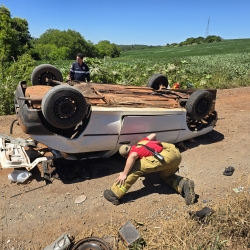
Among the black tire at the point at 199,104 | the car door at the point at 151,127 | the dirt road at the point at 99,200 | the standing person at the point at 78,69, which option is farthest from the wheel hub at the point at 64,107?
the standing person at the point at 78,69

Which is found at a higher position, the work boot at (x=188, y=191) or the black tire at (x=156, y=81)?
the black tire at (x=156, y=81)

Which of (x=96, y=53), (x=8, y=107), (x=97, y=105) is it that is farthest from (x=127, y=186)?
(x=96, y=53)

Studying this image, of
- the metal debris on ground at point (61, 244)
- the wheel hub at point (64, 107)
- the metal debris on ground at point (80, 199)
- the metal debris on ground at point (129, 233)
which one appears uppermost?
the wheel hub at point (64, 107)

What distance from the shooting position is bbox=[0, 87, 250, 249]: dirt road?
3.41 meters

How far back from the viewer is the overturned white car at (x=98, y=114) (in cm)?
389

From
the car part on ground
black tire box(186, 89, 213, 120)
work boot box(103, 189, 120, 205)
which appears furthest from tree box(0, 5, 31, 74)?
the car part on ground

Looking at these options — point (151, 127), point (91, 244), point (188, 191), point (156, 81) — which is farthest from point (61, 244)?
point (156, 81)

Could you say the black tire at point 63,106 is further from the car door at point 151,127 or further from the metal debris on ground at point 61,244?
the metal debris on ground at point 61,244

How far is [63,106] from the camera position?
152 inches

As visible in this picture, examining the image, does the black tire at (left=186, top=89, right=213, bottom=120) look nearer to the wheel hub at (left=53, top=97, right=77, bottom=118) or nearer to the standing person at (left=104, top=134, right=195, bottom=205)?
the standing person at (left=104, top=134, right=195, bottom=205)

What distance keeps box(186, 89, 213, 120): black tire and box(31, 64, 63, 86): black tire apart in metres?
2.86

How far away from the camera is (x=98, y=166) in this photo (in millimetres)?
4934

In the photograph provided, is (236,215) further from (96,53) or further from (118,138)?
(96,53)

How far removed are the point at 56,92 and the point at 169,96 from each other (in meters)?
2.64
